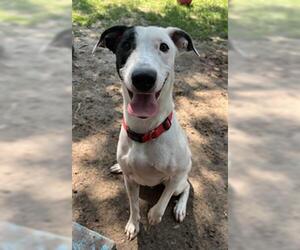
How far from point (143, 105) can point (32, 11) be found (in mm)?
566

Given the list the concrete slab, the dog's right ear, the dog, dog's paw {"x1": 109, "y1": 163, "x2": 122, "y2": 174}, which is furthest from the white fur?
dog's paw {"x1": 109, "y1": 163, "x2": 122, "y2": 174}

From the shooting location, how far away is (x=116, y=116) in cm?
310

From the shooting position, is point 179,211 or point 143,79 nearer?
point 143,79

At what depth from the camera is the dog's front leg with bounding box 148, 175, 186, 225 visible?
218 cm

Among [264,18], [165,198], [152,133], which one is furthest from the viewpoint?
[165,198]

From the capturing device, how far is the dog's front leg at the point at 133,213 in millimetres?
2262

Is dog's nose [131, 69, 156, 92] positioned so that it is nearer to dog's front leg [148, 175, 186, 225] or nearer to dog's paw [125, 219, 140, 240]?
dog's front leg [148, 175, 186, 225]

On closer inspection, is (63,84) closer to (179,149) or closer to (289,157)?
(289,157)

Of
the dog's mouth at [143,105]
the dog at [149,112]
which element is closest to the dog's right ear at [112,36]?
the dog at [149,112]

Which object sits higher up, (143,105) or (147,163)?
(143,105)

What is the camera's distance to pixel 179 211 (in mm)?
2410

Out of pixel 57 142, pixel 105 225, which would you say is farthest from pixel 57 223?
pixel 105 225

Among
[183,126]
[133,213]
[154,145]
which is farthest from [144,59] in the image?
[183,126]

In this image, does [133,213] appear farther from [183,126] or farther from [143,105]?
[183,126]
